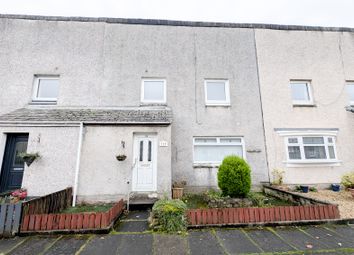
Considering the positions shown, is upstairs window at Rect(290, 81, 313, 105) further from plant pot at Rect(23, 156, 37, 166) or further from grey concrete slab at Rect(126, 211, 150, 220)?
plant pot at Rect(23, 156, 37, 166)

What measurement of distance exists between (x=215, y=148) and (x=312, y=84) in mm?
5946

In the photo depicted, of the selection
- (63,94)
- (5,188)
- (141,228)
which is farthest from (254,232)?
(63,94)

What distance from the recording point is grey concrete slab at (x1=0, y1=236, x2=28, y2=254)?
342 cm

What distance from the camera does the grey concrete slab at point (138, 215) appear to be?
518 cm

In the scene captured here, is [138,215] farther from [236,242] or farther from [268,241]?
[268,241]

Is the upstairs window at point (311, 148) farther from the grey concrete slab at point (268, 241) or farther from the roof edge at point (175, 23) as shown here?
the roof edge at point (175, 23)

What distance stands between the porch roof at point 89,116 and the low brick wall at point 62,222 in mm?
3400

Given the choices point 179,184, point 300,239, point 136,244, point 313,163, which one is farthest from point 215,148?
point 136,244

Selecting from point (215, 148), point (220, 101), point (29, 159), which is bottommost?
point (29, 159)

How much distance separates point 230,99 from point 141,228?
659 cm

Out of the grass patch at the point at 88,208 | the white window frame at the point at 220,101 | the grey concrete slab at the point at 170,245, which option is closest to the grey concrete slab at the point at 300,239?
the grey concrete slab at the point at 170,245

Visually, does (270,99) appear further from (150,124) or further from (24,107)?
(24,107)

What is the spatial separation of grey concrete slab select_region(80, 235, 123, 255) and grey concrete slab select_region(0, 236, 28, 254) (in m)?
1.41

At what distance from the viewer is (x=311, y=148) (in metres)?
8.49
